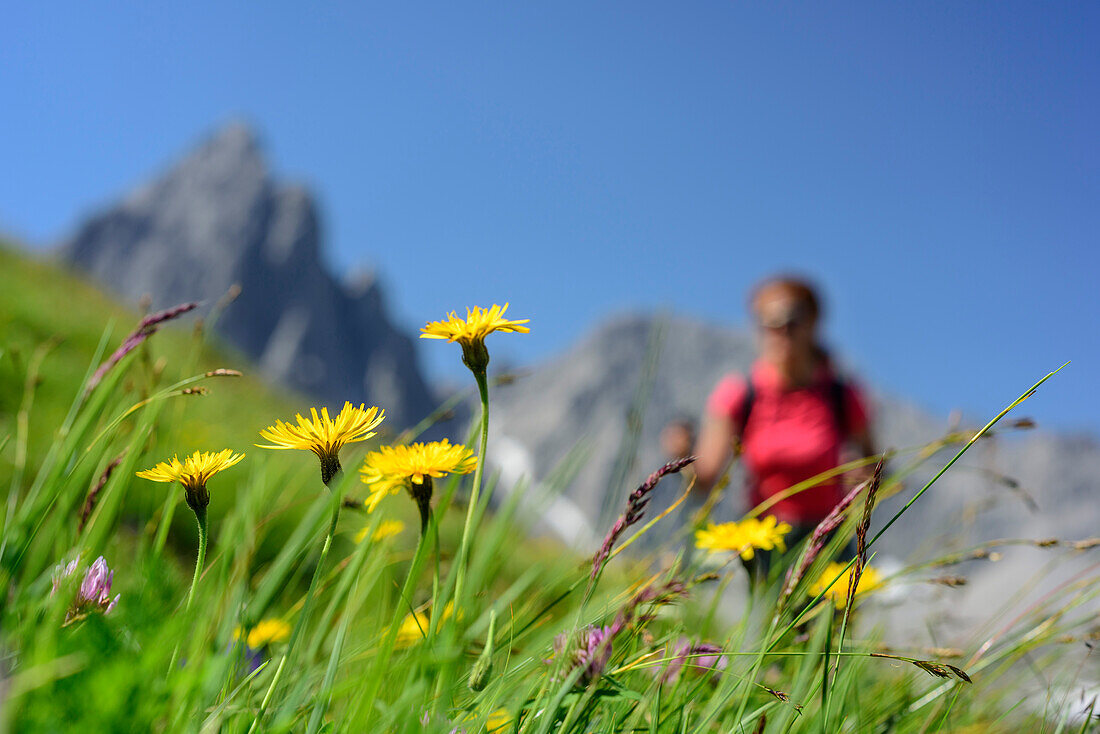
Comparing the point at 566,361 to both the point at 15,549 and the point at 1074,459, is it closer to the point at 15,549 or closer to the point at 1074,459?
the point at 1074,459

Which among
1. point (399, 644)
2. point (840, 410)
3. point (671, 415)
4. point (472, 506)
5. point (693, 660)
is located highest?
point (472, 506)

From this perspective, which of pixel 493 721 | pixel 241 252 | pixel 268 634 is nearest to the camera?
pixel 493 721

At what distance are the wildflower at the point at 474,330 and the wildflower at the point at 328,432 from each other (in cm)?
11

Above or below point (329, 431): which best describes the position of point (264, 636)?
below

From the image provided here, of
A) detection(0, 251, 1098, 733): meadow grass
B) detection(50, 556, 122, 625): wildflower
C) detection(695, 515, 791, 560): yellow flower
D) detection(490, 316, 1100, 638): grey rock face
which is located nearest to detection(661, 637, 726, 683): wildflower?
detection(0, 251, 1098, 733): meadow grass

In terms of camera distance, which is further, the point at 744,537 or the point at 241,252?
the point at 241,252

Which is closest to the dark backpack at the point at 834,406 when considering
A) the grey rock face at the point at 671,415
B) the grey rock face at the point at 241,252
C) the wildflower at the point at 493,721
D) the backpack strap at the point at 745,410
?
the backpack strap at the point at 745,410

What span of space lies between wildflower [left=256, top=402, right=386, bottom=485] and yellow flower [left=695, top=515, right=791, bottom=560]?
546 mm

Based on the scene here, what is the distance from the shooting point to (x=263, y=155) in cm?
8294

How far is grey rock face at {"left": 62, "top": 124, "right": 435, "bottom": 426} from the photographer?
75438mm

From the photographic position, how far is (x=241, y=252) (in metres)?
76.8

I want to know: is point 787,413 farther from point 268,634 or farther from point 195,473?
point 195,473

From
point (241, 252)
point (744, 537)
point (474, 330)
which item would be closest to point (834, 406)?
point (744, 537)

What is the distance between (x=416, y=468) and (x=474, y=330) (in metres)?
0.15
